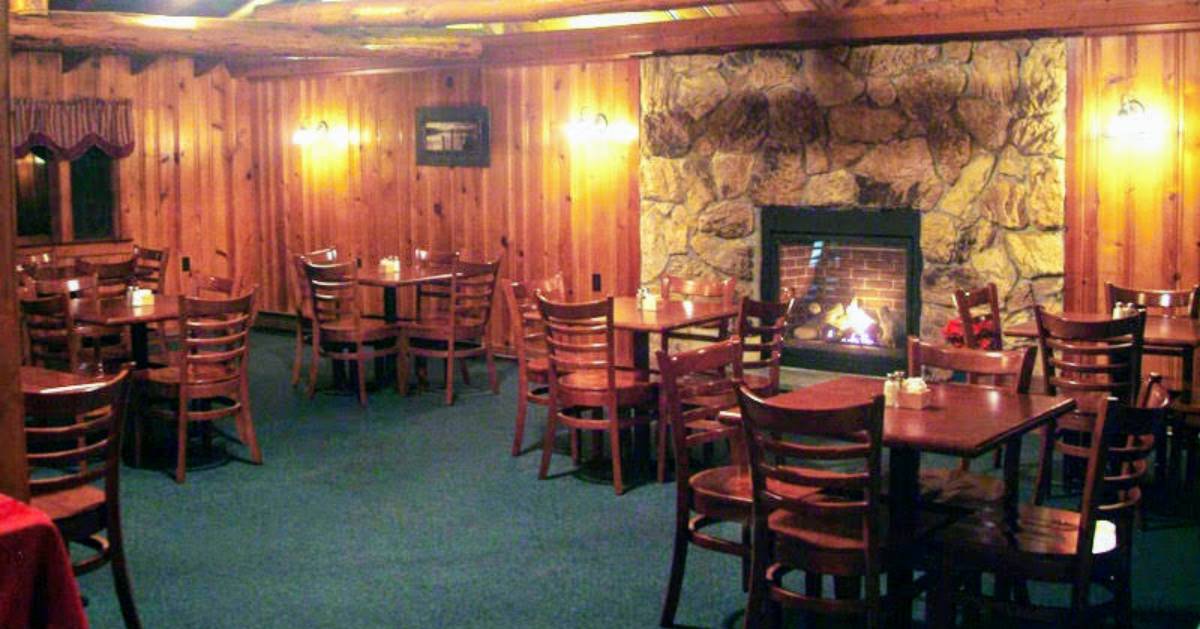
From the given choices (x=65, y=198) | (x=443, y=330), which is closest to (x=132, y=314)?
(x=443, y=330)

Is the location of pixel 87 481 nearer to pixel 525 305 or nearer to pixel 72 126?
pixel 525 305

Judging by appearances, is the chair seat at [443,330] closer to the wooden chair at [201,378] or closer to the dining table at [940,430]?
the wooden chair at [201,378]

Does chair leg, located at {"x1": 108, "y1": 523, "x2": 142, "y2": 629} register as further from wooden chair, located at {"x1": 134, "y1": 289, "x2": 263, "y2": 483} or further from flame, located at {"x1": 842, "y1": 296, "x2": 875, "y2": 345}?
flame, located at {"x1": 842, "y1": 296, "x2": 875, "y2": 345}

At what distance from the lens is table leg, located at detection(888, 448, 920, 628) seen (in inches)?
164

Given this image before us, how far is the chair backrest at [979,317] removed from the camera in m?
6.57

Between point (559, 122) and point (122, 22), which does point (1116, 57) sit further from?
point (122, 22)

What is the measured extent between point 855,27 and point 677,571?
15.0ft

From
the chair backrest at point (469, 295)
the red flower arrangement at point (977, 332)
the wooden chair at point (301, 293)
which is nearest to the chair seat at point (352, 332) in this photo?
the wooden chair at point (301, 293)

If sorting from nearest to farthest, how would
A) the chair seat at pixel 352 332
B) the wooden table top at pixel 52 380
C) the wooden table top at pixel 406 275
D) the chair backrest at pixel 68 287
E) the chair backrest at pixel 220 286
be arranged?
the wooden table top at pixel 52 380 → the chair backrest at pixel 68 287 → the chair backrest at pixel 220 286 → the chair seat at pixel 352 332 → the wooden table top at pixel 406 275

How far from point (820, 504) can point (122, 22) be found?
238 inches

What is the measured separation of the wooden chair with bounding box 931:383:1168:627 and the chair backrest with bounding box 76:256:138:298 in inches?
242

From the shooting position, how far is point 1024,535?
13.3 feet

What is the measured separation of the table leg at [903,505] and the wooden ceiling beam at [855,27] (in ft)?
13.6

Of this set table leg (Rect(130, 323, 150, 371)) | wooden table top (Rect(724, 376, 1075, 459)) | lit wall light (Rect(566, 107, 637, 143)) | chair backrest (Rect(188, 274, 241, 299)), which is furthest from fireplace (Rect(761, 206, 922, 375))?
table leg (Rect(130, 323, 150, 371))
